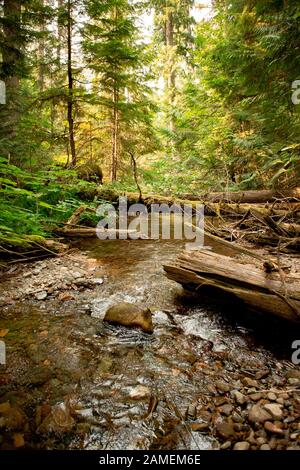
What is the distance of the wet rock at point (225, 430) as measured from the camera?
5.78 ft

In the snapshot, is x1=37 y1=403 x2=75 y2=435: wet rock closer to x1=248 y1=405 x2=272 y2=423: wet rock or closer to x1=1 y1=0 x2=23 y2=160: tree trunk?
x1=248 y1=405 x2=272 y2=423: wet rock

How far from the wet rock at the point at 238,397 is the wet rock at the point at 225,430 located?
0.73 ft

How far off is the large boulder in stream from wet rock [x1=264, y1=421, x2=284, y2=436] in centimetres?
135

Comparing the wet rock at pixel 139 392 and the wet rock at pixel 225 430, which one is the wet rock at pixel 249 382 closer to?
the wet rock at pixel 225 430

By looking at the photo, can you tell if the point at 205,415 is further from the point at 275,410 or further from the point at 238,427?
the point at 275,410

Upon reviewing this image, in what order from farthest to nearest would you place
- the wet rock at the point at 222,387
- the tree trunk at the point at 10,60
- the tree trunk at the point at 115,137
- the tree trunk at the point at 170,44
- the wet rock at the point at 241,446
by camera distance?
the tree trunk at the point at 170,44, the tree trunk at the point at 115,137, the tree trunk at the point at 10,60, the wet rock at the point at 222,387, the wet rock at the point at 241,446

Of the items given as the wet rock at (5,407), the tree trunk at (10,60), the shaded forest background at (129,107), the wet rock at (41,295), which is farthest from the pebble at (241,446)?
the tree trunk at (10,60)

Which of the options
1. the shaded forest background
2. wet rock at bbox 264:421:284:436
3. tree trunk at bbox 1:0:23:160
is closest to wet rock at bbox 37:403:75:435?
wet rock at bbox 264:421:284:436

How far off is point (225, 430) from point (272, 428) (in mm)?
317

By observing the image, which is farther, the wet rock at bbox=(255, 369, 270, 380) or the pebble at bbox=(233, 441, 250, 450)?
the wet rock at bbox=(255, 369, 270, 380)

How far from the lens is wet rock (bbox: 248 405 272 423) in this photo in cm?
186

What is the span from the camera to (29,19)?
7984mm

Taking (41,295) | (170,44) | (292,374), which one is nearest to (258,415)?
(292,374)

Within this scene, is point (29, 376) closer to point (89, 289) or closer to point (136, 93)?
point (89, 289)
